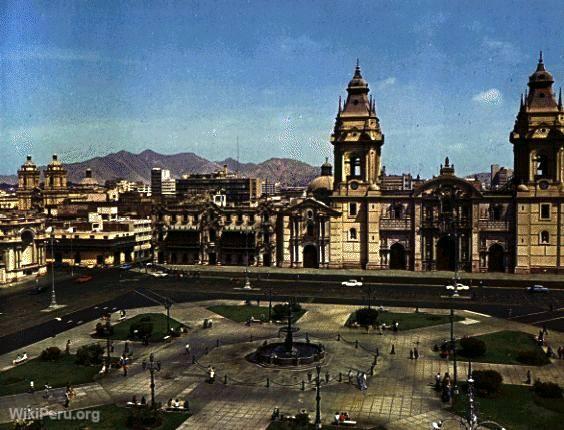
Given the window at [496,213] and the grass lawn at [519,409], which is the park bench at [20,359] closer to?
the grass lawn at [519,409]

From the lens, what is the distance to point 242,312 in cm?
6244

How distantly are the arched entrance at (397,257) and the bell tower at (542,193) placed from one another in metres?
17.3

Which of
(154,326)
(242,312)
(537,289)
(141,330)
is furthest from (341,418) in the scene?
(537,289)

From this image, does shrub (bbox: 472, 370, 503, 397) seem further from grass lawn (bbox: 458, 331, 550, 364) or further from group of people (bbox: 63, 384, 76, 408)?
group of people (bbox: 63, 384, 76, 408)

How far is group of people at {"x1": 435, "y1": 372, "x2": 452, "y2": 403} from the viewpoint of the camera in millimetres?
35750

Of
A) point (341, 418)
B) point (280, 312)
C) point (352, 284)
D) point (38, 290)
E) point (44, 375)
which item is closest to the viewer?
point (341, 418)

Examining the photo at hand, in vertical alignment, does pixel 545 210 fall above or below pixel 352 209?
below

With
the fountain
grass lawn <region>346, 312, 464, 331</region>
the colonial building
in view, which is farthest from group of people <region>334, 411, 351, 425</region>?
the colonial building

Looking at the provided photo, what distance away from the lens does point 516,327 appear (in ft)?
177

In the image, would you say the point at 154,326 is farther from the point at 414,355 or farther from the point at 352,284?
the point at 352,284

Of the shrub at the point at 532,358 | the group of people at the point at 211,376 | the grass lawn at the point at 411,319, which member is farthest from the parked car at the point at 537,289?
the group of people at the point at 211,376

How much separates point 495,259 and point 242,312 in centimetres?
4674

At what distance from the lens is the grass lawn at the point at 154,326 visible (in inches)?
2076

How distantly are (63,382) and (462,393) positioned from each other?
27903mm
